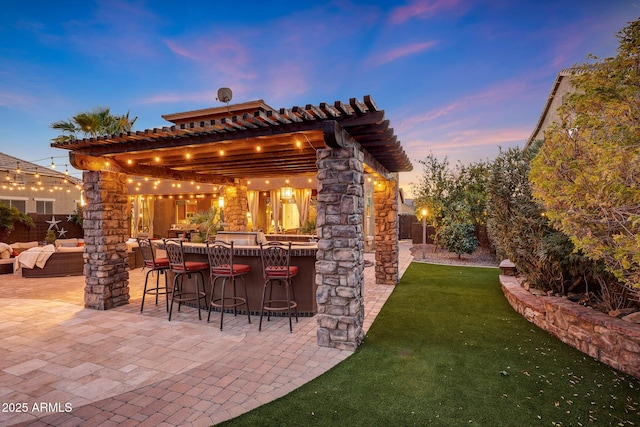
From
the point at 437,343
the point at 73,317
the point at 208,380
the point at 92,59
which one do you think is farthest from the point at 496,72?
the point at 92,59

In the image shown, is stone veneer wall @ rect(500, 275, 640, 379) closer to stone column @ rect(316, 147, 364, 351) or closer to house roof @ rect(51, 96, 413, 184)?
stone column @ rect(316, 147, 364, 351)

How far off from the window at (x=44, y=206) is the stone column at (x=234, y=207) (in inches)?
533

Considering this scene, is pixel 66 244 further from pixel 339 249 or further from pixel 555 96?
pixel 555 96

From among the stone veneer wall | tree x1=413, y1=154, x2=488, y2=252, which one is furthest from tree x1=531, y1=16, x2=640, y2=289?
tree x1=413, y1=154, x2=488, y2=252

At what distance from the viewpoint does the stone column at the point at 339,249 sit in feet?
13.5

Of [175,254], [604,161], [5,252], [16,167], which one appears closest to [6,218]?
[5,252]

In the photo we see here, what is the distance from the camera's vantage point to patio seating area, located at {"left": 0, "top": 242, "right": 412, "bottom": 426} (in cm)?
276

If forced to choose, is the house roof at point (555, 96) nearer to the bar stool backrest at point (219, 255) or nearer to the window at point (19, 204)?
the bar stool backrest at point (219, 255)

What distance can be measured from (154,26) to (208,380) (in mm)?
8864

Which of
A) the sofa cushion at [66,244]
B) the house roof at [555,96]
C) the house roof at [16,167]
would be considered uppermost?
the house roof at [555,96]

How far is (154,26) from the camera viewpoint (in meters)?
8.06

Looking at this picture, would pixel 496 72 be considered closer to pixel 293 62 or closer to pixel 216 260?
pixel 293 62

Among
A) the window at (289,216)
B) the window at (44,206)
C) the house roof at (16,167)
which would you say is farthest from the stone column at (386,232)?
the window at (44,206)

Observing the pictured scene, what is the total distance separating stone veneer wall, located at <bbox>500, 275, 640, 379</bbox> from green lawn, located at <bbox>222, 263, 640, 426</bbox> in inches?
5.3
